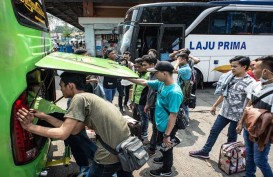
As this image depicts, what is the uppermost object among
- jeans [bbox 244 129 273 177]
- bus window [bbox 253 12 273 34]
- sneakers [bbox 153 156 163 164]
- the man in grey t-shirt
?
bus window [bbox 253 12 273 34]

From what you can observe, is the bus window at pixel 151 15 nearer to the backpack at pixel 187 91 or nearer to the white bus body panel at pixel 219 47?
the white bus body panel at pixel 219 47

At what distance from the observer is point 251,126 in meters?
2.46

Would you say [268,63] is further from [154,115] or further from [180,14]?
[180,14]

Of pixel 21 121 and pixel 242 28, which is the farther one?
pixel 242 28

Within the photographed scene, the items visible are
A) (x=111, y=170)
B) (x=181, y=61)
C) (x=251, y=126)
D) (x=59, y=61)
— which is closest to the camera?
(x=59, y=61)

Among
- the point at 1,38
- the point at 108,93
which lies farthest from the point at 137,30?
the point at 1,38

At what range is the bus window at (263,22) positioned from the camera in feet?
30.1

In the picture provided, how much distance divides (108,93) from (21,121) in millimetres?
3773

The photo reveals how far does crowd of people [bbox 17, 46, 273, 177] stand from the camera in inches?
76.4

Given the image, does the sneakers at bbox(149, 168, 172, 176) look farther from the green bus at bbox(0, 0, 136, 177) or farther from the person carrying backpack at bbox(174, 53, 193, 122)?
the person carrying backpack at bbox(174, 53, 193, 122)

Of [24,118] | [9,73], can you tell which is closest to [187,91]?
[24,118]

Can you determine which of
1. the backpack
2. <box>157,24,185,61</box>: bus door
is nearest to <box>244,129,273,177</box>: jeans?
the backpack

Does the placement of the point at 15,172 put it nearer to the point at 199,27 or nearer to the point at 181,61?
the point at 181,61

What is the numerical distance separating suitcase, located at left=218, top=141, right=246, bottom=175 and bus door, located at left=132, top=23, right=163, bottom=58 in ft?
18.1
